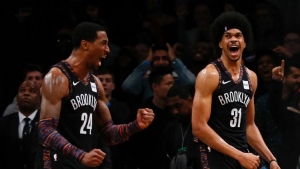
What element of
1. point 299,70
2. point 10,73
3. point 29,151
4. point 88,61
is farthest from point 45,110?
point 10,73

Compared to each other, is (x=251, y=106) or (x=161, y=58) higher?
(x=161, y=58)

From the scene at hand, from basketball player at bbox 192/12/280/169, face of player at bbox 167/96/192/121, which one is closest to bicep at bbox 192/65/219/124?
basketball player at bbox 192/12/280/169

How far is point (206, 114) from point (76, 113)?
1.00 metres

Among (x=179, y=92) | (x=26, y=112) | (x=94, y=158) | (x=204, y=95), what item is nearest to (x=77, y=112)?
(x=94, y=158)

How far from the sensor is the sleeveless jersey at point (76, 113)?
6.84 metres

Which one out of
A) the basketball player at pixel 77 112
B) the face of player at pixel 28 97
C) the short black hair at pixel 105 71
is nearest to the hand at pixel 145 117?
the basketball player at pixel 77 112

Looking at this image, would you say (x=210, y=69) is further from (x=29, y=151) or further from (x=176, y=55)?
(x=176, y=55)

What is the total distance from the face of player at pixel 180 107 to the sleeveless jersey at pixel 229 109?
4.69 feet

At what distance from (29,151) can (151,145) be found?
1244mm

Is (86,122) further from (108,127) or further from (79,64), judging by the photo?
(79,64)

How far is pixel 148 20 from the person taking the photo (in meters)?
10.8

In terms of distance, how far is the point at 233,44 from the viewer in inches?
279

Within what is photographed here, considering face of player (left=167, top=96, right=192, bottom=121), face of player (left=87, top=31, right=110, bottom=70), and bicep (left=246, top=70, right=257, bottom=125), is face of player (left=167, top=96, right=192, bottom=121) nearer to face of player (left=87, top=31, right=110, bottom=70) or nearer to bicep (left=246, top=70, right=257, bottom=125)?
bicep (left=246, top=70, right=257, bottom=125)

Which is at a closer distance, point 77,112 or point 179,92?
point 77,112
